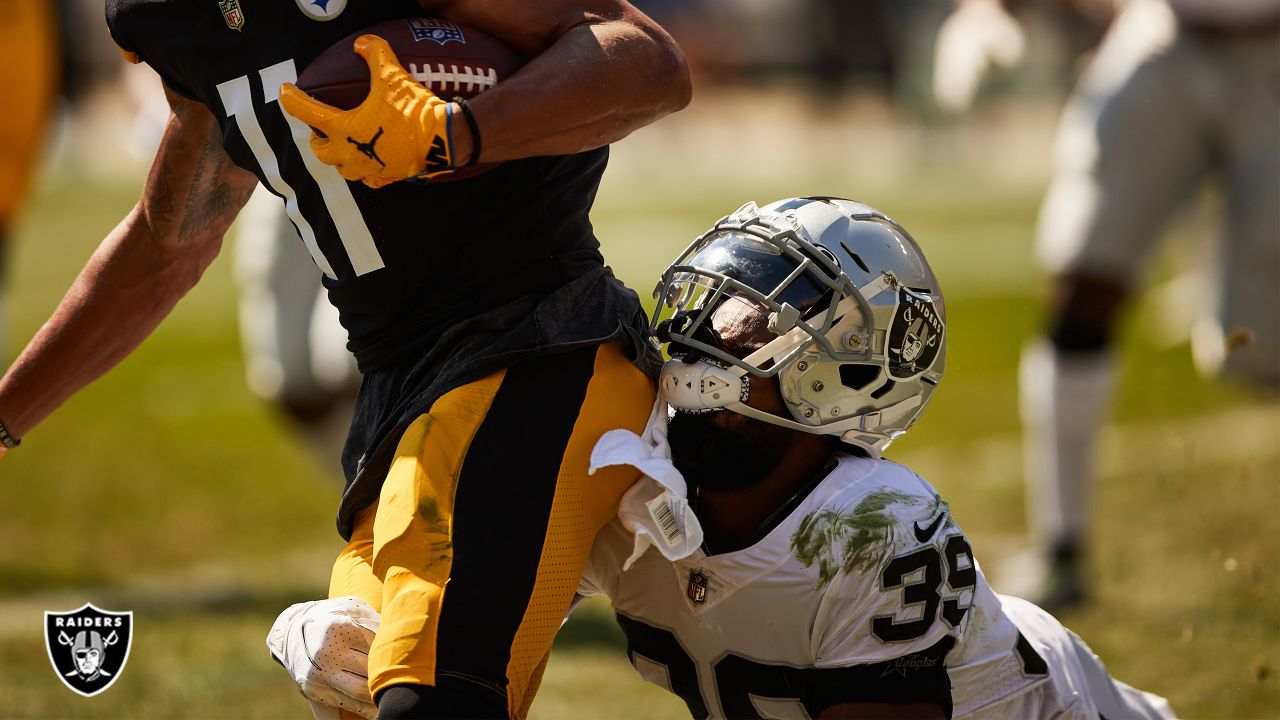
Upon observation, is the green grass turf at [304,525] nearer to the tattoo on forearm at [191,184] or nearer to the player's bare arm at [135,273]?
the player's bare arm at [135,273]

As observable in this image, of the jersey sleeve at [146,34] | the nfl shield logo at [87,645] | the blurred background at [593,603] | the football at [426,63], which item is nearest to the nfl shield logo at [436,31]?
the football at [426,63]

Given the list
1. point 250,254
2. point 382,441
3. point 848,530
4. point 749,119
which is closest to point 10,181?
point 250,254

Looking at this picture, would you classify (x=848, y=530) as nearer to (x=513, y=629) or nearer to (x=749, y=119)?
(x=513, y=629)

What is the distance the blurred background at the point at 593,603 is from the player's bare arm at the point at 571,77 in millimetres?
2005

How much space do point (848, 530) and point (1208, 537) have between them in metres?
3.47

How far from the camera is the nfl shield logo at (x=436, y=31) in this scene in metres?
2.50

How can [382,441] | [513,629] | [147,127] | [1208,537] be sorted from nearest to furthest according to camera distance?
[513,629] → [382,441] → [147,127] → [1208,537]

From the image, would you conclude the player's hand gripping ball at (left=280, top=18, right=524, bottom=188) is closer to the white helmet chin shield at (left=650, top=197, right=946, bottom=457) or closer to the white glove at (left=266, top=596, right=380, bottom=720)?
the white helmet chin shield at (left=650, top=197, right=946, bottom=457)

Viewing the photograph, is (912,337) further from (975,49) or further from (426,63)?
(975,49)

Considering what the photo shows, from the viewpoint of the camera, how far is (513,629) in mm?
2428

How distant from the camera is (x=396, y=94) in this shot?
2338mm

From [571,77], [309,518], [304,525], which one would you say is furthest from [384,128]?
[309,518]

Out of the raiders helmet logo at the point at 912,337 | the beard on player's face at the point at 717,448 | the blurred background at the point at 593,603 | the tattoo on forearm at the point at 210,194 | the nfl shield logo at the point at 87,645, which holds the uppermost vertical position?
the tattoo on forearm at the point at 210,194

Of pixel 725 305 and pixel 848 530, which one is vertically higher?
pixel 725 305
